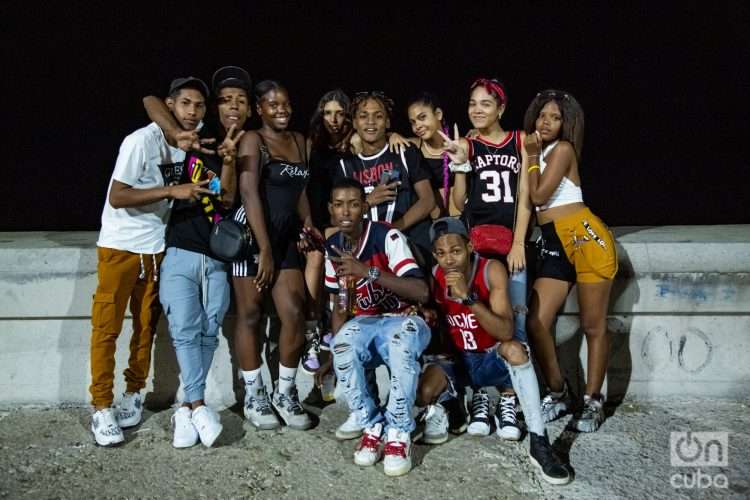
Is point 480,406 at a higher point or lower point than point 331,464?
higher

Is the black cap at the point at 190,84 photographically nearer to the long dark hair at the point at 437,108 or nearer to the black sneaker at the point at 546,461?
the long dark hair at the point at 437,108

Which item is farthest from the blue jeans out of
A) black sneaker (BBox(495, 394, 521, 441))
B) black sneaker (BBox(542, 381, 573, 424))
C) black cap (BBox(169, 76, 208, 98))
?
black sneaker (BBox(542, 381, 573, 424))

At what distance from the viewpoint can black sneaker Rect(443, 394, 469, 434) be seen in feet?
11.3

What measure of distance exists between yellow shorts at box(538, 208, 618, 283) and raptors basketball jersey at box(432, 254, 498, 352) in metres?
0.43

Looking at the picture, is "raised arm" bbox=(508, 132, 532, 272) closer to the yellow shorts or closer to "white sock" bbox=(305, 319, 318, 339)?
the yellow shorts

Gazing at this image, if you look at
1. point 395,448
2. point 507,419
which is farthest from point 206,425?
point 507,419

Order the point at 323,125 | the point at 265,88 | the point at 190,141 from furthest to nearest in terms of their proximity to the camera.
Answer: the point at 323,125, the point at 265,88, the point at 190,141

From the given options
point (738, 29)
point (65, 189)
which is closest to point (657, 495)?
point (738, 29)

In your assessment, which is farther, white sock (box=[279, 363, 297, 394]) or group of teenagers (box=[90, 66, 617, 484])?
white sock (box=[279, 363, 297, 394])

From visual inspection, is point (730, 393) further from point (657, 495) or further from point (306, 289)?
point (306, 289)

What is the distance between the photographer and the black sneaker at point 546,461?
9.68 feet

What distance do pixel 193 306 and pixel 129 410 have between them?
67 centimetres

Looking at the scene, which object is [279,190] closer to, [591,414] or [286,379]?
[286,379]

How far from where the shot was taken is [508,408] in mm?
3436
